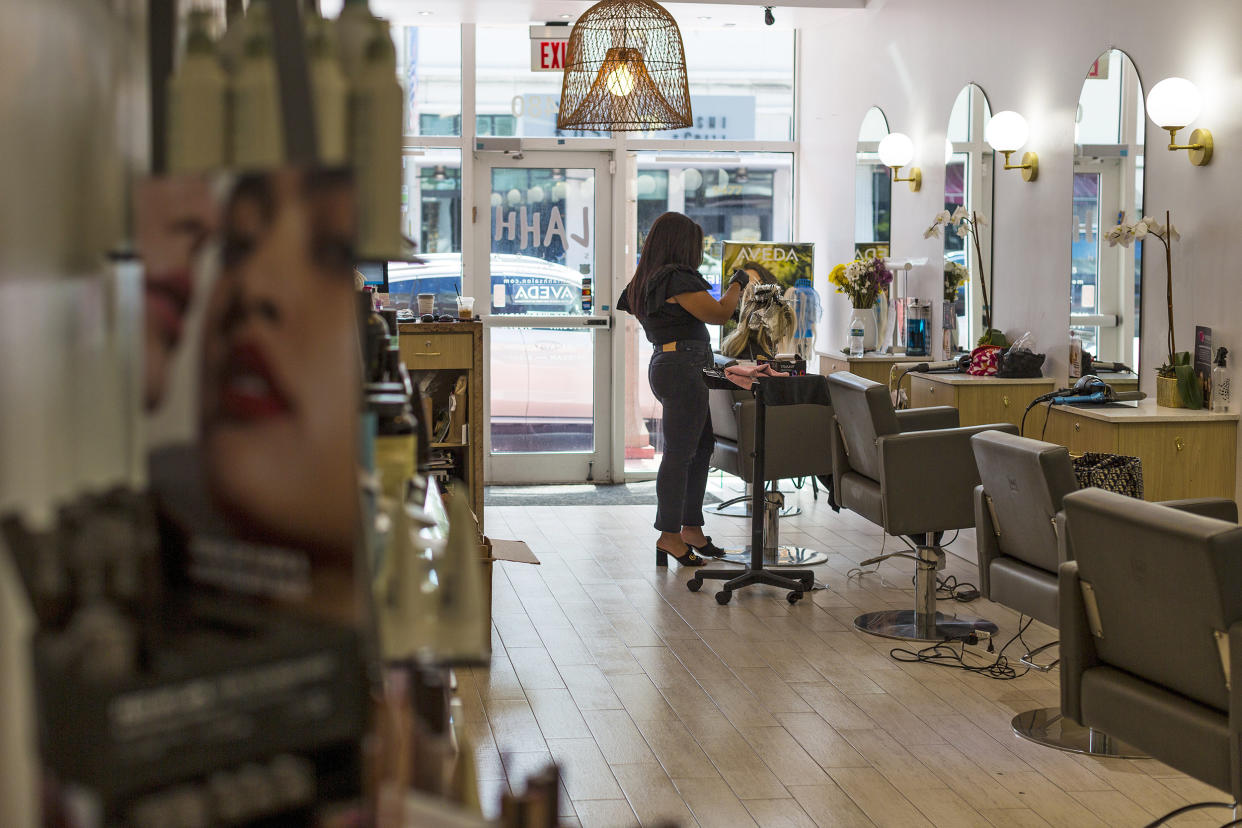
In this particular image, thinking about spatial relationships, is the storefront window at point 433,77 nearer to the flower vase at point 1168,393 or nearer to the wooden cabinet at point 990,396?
the wooden cabinet at point 990,396

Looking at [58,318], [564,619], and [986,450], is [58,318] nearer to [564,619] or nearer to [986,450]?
[986,450]

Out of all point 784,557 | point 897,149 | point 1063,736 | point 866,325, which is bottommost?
point 1063,736

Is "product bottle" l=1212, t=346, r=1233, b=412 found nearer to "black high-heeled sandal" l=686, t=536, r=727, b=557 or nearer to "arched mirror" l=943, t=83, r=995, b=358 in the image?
"arched mirror" l=943, t=83, r=995, b=358

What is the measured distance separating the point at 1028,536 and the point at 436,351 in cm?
253

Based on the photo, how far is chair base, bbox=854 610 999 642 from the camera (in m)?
4.98

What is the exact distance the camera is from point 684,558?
6.09m

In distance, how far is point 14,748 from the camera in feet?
3.70

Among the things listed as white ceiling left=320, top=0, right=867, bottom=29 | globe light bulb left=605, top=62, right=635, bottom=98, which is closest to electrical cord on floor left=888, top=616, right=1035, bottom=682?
globe light bulb left=605, top=62, right=635, bottom=98

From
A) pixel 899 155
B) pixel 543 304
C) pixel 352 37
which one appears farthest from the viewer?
pixel 543 304

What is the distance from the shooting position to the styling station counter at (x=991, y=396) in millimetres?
5969

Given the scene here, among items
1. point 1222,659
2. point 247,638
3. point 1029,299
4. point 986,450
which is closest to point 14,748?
point 247,638

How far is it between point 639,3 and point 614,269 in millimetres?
3180

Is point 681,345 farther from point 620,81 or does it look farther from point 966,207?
point 966,207

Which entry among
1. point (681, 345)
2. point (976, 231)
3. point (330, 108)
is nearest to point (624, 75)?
point (681, 345)
